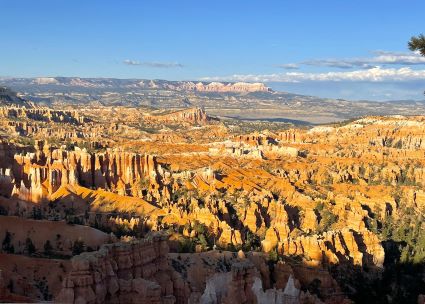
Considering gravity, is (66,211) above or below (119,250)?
below

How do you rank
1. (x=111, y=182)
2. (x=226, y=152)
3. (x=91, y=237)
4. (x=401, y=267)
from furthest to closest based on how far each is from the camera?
(x=226, y=152)
(x=111, y=182)
(x=401, y=267)
(x=91, y=237)

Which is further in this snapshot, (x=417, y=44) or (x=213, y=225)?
(x=213, y=225)

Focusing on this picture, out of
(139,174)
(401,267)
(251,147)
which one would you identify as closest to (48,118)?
(251,147)

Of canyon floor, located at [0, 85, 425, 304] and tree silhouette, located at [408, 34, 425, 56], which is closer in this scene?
tree silhouette, located at [408, 34, 425, 56]

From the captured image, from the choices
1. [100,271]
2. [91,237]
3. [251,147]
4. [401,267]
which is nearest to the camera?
[100,271]

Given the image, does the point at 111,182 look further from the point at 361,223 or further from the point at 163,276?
the point at 163,276

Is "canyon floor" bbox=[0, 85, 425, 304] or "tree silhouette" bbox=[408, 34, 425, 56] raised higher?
"tree silhouette" bbox=[408, 34, 425, 56]

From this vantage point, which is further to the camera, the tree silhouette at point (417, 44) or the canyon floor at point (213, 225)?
the canyon floor at point (213, 225)

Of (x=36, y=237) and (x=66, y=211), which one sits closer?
(x=36, y=237)
